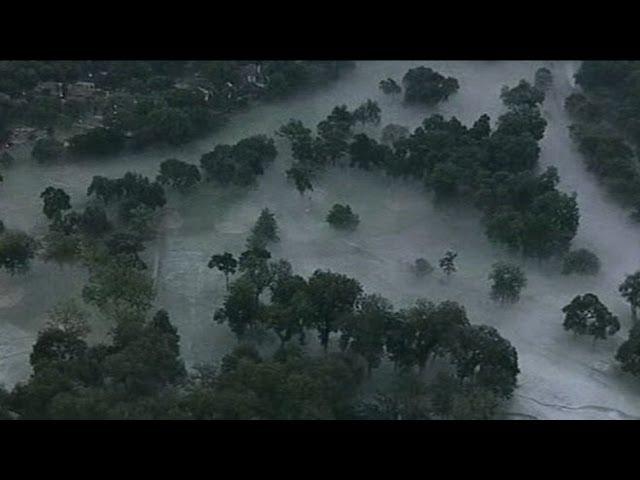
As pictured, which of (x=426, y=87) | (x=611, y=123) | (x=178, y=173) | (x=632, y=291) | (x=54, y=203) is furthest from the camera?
(x=426, y=87)

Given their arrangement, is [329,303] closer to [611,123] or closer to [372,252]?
[372,252]

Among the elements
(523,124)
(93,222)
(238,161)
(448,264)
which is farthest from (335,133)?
(93,222)

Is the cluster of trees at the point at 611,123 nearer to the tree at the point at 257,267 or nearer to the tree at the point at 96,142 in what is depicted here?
the tree at the point at 257,267

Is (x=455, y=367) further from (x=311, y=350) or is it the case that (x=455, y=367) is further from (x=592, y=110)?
(x=592, y=110)

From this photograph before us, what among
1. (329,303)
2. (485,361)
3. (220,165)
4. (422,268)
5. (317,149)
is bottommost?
(485,361)

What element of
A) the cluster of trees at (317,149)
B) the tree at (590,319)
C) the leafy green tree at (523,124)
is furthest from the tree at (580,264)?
the cluster of trees at (317,149)
